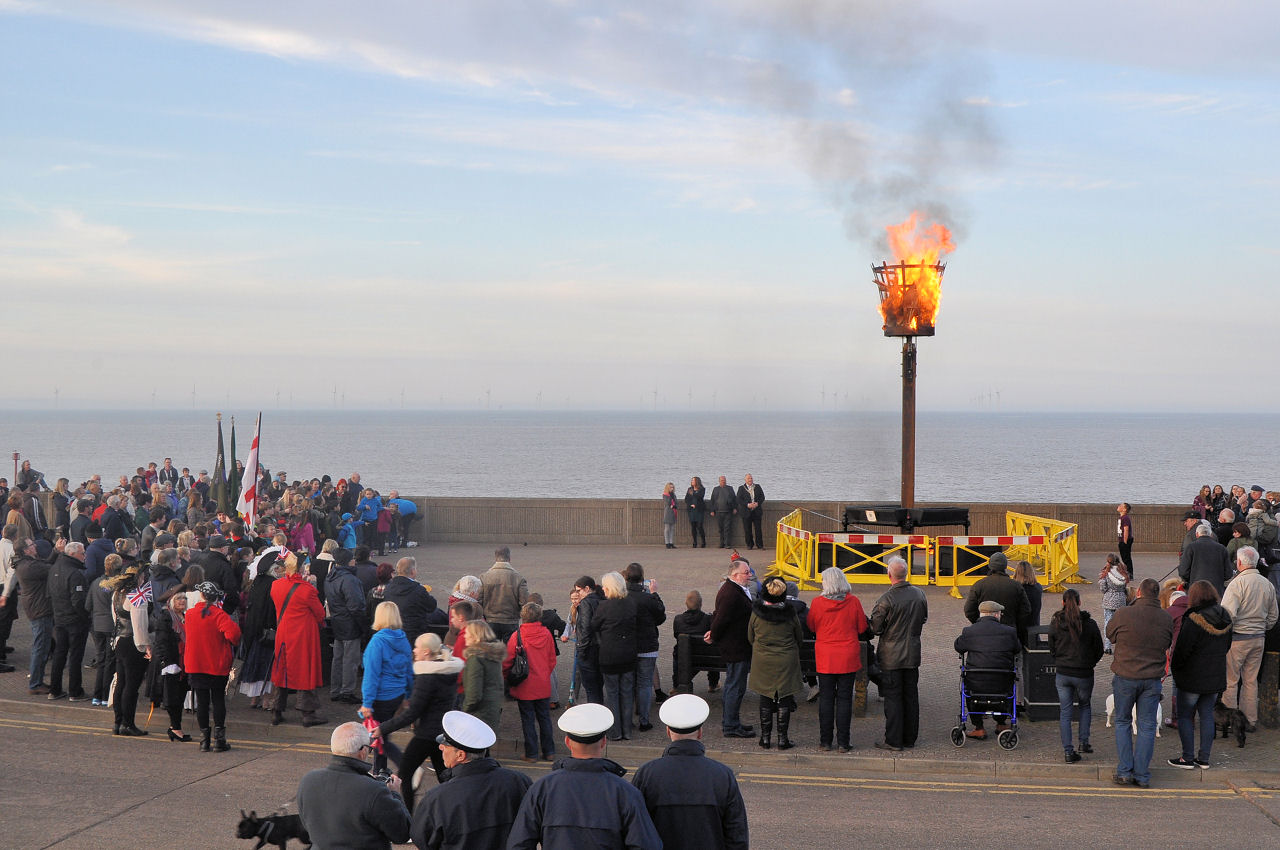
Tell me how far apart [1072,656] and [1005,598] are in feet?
5.13

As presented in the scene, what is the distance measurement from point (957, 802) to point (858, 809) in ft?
2.92

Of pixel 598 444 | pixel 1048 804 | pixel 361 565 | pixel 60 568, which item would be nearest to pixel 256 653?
pixel 361 565

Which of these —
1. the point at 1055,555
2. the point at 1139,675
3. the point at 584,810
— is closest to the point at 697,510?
the point at 1055,555

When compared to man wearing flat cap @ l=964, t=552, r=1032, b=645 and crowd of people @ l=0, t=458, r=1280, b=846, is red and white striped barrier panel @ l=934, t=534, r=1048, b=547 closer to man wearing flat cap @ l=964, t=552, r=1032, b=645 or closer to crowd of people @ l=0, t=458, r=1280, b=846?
crowd of people @ l=0, t=458, r=1280, b=846

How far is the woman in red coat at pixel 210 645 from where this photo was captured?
33.7ft

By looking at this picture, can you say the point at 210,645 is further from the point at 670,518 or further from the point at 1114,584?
the point at 670,518

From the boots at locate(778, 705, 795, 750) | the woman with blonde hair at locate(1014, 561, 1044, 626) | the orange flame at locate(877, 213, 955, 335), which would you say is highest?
the orange flame at locate(877, 213, 955, 335)

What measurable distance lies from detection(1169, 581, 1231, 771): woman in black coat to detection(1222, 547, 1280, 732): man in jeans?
2.78 feet

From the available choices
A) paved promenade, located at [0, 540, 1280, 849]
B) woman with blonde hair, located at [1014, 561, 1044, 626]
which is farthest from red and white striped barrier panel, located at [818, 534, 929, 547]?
woman with blonde hair, located at [1014, 561, 1044, 626]

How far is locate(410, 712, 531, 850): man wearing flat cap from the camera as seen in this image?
17.7 feet

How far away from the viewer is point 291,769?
33.3 feet

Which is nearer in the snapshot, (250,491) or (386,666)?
(386,666)

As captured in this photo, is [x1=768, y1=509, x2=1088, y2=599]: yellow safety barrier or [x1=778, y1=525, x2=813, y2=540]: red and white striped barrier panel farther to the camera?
[x1=778, y1=525, x2=813, y2=540]: red and white striped barrier panel

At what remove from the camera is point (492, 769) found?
18.2 feet
